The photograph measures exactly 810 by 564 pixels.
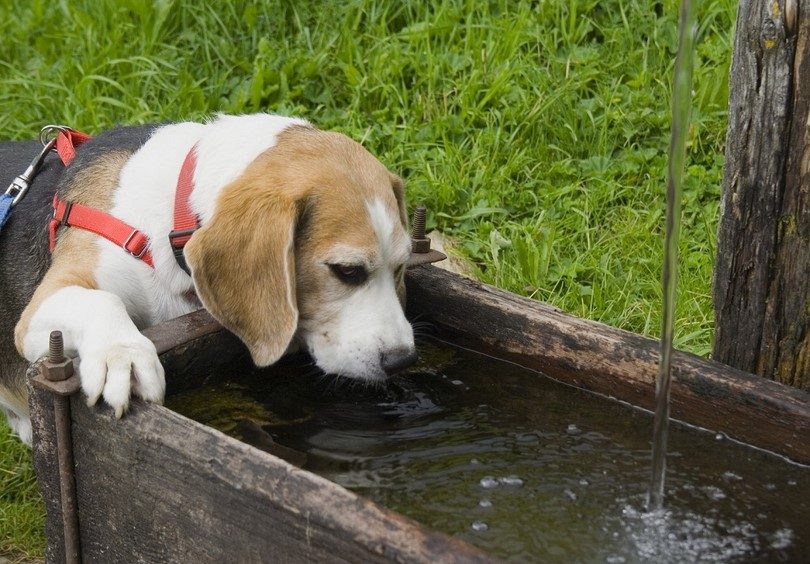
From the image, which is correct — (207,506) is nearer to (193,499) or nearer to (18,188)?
(193,499)

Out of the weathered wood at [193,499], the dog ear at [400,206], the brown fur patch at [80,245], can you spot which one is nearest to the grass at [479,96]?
the dog ear at [400,206]

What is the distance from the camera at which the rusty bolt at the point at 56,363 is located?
274 centimetres

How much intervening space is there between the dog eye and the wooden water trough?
0.38 m

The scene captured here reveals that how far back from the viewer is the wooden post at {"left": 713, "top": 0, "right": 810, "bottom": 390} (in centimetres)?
285

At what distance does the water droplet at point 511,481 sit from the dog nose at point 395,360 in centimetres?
46

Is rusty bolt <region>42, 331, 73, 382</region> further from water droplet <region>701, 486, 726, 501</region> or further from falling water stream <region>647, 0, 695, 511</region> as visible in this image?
water droplet <region>701, 486, 726, 501</region>

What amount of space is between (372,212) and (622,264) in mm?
1894

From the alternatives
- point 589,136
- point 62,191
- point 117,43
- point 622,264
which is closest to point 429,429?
point 62,191

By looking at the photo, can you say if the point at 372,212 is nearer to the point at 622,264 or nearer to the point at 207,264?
the point at 207,264

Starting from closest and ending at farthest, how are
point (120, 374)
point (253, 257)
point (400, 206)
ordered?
point (120, 374)
point (253, 257)
point (400, 206)

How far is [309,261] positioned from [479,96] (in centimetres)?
Answer: 263

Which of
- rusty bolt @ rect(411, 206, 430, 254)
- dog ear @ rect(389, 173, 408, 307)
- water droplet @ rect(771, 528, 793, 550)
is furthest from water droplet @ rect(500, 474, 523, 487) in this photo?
rusty bolt @ rect(411, 206, 430, 254)

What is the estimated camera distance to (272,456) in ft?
8.30

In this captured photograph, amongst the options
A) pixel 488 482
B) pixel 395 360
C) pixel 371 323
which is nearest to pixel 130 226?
pixel 371 323
